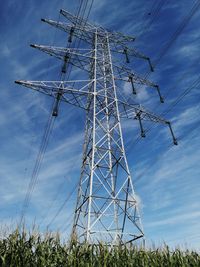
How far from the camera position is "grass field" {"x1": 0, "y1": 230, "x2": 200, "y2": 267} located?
8211 mm

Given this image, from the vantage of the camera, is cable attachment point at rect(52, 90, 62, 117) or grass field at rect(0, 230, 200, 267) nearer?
grass field at rect(0, 230, 200, 267)

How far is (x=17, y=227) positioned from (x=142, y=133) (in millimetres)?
10009

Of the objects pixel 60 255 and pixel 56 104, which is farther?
pixel 56 104

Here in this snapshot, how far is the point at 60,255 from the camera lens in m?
8.73

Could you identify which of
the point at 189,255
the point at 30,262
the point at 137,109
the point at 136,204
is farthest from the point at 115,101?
the point at 30,262

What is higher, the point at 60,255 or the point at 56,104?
the point at 56,104

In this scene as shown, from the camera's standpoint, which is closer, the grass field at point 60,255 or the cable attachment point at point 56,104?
the grass field at point 60,255

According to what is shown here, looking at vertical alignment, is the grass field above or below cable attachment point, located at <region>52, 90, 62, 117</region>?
below

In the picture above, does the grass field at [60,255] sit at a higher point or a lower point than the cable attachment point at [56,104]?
lower

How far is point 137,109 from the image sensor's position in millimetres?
16781

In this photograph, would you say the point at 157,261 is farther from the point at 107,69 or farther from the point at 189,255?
the point at 107,69

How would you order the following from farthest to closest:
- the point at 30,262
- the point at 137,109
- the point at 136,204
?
the point at 137,109
the point at 136,204
the point at 30,262

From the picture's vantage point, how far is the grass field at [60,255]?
26.9 ft

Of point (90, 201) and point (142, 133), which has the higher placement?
point (142, 133)
